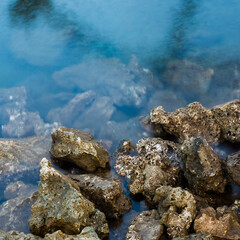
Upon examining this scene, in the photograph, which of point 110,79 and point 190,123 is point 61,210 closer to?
point 190,123

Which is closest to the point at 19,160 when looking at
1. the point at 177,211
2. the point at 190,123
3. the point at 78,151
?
the point at 78,151

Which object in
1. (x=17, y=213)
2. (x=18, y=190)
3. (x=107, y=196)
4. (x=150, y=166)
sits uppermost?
(x=150, y=166)

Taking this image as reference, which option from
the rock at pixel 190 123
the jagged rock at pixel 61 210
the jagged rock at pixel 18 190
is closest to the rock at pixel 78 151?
the jagged rock at pixel 18 190

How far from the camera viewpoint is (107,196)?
6.24m

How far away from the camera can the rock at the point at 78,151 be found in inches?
287

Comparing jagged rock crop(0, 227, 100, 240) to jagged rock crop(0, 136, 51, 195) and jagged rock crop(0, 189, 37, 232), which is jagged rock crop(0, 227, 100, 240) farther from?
jagged rock crop(0, 136, 51, 195)

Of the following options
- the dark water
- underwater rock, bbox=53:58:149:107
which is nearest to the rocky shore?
the dark water

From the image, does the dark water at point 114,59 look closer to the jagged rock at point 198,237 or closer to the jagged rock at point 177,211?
the jagged rock at point 177,211

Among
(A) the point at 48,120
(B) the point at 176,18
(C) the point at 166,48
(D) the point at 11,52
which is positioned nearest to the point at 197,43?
(C) the point at 166,48

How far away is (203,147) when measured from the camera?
637cm

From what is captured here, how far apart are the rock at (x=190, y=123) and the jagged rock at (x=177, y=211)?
2542 millimetres

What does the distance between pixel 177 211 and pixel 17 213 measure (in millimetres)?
3316

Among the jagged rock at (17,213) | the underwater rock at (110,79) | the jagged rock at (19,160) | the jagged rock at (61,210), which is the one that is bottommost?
the underwater rock at (110,79)

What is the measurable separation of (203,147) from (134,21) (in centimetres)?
1305
